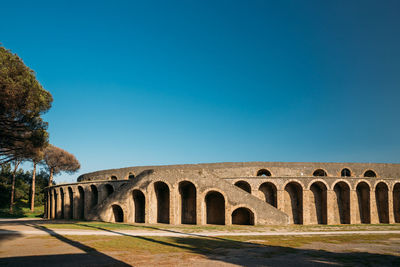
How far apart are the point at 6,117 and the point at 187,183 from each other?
A: 14.4 metres

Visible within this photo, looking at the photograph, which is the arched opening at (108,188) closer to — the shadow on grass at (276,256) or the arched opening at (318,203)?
the shadow on grass at (276,256)

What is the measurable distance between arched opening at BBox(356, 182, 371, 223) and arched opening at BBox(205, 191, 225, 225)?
1364 centimetres

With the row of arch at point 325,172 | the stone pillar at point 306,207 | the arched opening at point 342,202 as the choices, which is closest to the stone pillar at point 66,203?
the row of arch at point 325,172

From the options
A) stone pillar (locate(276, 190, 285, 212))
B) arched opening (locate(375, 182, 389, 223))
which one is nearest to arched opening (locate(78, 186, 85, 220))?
stone pillar (locate(276, 190, 285, 212))

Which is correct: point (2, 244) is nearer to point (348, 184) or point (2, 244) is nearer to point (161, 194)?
point (161, 194)

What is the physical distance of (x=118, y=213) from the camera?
24266 millimetres

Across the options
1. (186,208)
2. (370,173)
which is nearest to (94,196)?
(186,208)

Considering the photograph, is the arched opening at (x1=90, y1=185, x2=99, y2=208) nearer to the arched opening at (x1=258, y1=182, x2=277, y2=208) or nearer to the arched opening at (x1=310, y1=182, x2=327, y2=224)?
the arched opening at (x1=258, y1=182, x2=277, y2=208)

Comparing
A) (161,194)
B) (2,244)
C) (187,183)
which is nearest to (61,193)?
(161,194)

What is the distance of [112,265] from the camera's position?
7625 mm

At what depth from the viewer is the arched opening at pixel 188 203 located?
23656mm

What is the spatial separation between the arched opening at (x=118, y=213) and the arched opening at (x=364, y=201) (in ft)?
74.6

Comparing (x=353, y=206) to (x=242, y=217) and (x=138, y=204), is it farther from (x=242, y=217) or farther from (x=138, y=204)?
(x=138, y=204)

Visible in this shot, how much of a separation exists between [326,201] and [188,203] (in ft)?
41.4
